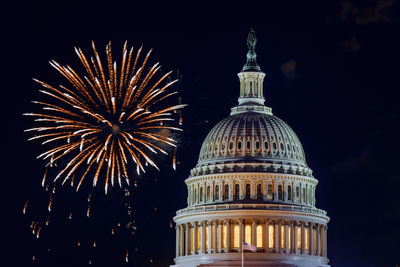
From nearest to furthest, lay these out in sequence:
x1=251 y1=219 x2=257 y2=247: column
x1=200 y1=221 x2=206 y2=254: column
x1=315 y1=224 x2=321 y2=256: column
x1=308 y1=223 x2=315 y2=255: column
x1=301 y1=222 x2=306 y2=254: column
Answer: x1=251 y1=219 x2=257 y2=247: column, x1=301 y1=222 x2=306 y2=254: column, x1=200 y1=221 x2=206 y2=254: column, x1=308 y1=223 x2=315 y2=255: column, x1=315 y1=224 x2=321 y2=256: column

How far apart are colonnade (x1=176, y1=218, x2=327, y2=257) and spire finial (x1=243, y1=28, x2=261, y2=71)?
73.9 feet

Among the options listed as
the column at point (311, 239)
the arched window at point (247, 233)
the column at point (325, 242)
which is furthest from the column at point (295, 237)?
the arched window at point (247, 233)

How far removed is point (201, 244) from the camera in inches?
7160

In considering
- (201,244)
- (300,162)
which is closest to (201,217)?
(201,244)

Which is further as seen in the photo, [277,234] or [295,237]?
[295,237]

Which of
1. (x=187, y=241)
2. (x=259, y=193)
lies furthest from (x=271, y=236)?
(x=187, y=241)

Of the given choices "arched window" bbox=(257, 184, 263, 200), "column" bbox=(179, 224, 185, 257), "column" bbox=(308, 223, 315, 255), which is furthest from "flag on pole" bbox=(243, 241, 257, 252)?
"column" bbox=(179, 224, 185, 257)

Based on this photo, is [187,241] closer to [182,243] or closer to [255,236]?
[182,243]

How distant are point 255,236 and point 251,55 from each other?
27615 millimetres

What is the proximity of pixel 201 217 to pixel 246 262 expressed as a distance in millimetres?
10916

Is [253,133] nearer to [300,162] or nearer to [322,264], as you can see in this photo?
[300,162]

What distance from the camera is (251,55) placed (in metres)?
193

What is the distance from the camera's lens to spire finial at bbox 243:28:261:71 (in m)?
191

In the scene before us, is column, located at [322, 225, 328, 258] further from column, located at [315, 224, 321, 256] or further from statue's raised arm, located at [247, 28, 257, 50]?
statue's raised arm, located at [247, 28, 257, 50]
